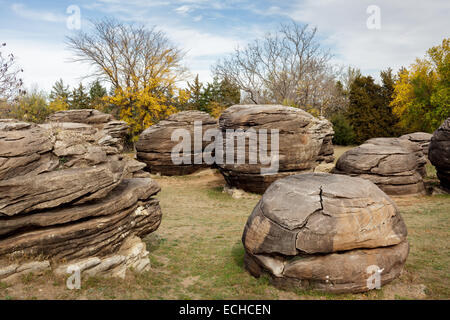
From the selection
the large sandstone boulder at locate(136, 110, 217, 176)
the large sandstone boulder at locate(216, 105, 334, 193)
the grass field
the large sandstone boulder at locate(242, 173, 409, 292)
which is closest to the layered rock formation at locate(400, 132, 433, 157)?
the grass field

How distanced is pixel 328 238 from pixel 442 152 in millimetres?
12898

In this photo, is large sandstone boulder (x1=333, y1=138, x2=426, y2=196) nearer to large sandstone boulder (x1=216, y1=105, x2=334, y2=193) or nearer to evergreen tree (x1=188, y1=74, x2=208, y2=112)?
large sandstone boulder (x1=216, y1=105, x2=334, y2=193)

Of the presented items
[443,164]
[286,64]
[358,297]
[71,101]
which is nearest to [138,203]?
[358,297]

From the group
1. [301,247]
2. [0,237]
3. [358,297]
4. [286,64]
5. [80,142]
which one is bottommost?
[358,297]

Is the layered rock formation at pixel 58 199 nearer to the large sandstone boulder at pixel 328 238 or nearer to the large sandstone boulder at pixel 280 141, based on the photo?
the large sandstone boulder at pixel 328 238

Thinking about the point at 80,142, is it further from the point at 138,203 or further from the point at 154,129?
the point at 154,129

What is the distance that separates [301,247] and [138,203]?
451 cm

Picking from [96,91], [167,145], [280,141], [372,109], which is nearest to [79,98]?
[96,91]

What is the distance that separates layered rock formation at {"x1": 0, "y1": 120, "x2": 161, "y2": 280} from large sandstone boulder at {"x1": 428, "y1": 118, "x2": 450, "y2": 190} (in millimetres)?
15521

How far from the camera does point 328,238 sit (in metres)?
6.20

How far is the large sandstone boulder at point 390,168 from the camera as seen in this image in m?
15.3

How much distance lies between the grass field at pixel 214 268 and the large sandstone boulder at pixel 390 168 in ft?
3.15

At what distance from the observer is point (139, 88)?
101ft

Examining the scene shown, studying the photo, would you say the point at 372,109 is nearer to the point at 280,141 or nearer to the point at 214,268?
the point at 280,141
